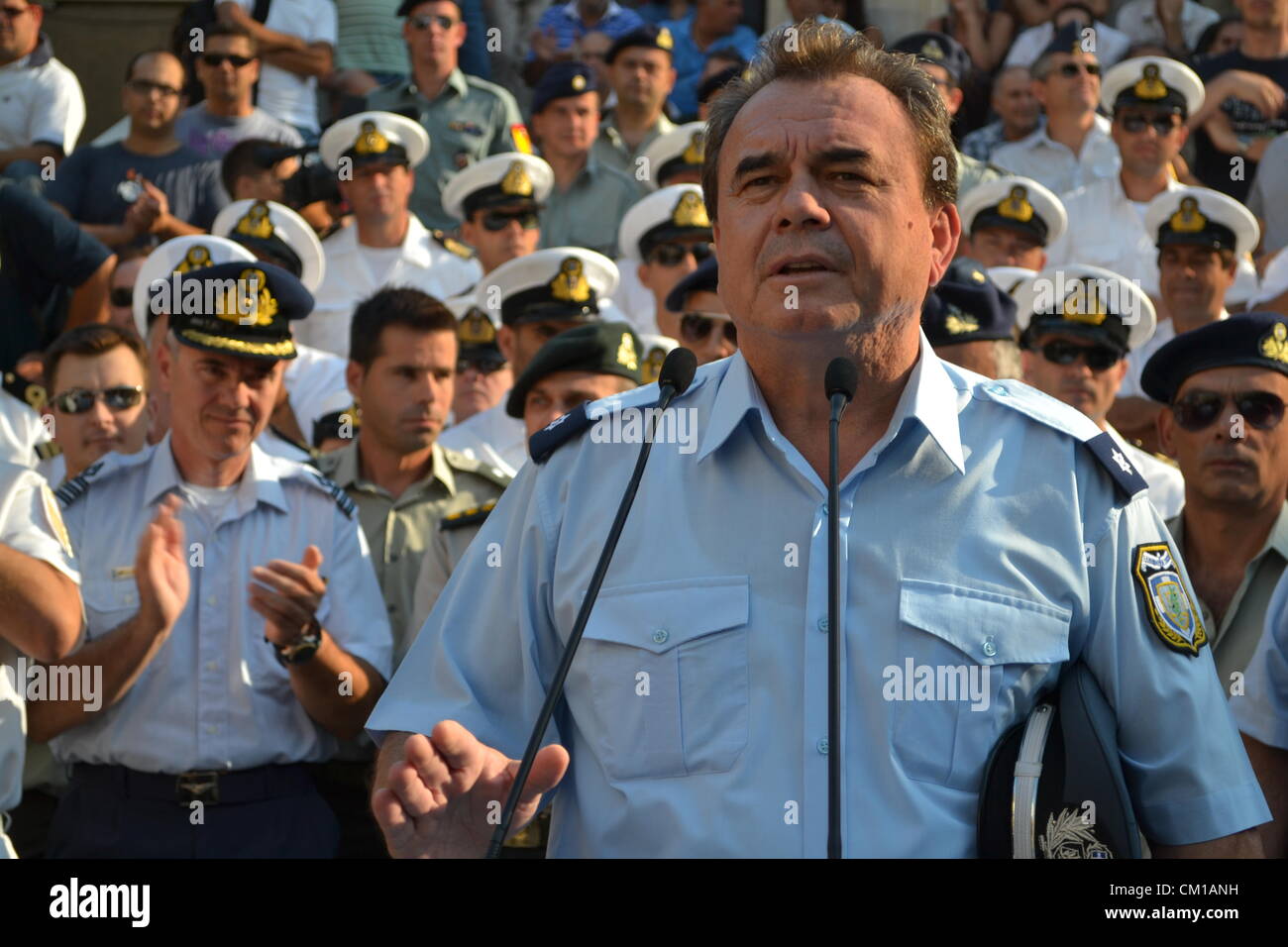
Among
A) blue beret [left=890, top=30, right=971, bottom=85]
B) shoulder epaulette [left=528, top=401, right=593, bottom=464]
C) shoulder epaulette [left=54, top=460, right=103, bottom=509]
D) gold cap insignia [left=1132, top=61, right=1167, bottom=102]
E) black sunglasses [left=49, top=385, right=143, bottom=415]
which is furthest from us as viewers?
blue beret [left=890, top=30, right=971, bottom=85]

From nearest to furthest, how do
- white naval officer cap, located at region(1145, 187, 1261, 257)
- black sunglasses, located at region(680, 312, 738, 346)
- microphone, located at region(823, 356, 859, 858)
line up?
1. microphone, located at region(823, 356, 859, 858)
2. black sunglasses, located at region(680, 312, 738, 346)
3. white naval officer cap, located at region(1145, 187, 1261, 257)

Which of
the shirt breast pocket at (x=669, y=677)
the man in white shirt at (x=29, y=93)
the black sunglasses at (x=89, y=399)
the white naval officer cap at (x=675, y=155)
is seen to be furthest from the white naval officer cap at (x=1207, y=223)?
the man in white shirt at (x=29, y=93)

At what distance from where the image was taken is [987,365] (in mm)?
5281

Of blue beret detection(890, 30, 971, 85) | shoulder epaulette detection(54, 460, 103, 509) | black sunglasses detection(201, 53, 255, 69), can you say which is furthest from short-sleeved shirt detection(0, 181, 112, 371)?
blue beret detection(890, 30, 971, 85)

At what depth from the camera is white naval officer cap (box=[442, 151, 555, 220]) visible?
8.27m

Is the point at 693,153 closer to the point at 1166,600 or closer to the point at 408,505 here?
the point at 408,505

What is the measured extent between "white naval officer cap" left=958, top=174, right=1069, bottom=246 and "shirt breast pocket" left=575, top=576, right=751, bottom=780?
5516 millimetres

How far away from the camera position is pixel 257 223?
7.44 m

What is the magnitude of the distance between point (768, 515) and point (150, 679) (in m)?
2.59

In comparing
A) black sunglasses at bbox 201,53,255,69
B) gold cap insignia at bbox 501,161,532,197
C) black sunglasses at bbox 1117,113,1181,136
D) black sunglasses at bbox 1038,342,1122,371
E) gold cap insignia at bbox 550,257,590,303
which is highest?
black sunglasses at bbox 201,53,255,69

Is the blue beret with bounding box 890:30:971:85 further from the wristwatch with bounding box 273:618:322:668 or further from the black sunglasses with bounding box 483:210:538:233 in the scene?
the wristwatch with bounding box 273:618:322:668

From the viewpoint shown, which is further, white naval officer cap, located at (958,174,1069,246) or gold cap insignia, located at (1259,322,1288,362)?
white naval officer cap, located at (958,174,1069,246)

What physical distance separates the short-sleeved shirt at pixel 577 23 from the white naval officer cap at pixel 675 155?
8.30ft
